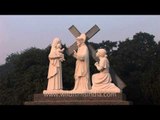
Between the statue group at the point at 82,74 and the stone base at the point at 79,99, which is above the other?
the statue group at the point at 82,74

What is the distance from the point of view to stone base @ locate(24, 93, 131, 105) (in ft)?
54.6

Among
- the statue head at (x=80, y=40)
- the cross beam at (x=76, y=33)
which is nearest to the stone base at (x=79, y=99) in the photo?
the statue head at (x=80, y=40)

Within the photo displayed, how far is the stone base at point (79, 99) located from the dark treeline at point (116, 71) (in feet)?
43.7

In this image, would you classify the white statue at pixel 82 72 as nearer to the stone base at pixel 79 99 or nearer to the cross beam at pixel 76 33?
the stone base at pixel 79 99

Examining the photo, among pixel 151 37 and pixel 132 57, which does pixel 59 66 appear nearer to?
pixel 132 57

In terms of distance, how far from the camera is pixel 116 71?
37.0 metres

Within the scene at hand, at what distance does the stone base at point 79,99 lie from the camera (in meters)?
16.6

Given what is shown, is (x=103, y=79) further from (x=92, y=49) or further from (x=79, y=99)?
(x=92, y=49)

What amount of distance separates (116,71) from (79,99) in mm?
20315

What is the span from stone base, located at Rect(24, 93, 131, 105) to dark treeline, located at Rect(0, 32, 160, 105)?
13322 mm

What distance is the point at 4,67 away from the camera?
69.2 meters

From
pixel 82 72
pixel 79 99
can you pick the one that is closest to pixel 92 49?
pixel 82 72

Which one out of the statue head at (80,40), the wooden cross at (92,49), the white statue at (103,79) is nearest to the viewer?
the white statue at (103,79)
